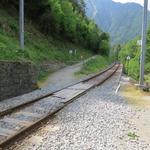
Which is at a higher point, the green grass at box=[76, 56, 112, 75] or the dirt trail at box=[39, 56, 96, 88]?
the dirt trail at box=[39, 56, 96, 88]

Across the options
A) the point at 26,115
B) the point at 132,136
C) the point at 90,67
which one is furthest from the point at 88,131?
the point at 90,67

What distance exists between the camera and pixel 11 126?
10875 millimetres

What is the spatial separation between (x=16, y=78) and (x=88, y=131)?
9.07 m

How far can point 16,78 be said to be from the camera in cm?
1906

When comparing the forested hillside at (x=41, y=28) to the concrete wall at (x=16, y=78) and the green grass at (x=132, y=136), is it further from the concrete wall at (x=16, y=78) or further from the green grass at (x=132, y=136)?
the green grass at (x=132, y=136)

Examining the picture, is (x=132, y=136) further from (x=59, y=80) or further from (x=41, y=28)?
(x=41, y=28)

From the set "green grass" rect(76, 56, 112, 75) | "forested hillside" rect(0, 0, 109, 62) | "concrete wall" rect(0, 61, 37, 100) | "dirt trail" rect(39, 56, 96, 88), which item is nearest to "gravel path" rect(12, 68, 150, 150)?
"concrete wall" rect(0, 61, 37, 100)

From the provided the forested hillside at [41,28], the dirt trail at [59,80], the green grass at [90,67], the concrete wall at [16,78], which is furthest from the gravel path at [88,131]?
the green grass at [90,67]

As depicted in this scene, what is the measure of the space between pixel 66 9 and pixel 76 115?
58.1 metres

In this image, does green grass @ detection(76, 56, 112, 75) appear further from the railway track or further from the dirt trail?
the railway track

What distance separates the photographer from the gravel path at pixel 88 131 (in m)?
9.07

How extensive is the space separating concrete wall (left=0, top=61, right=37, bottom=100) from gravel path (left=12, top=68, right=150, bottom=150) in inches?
133

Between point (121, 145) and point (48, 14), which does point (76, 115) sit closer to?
point (121, 145)

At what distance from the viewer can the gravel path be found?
29.7 ft
